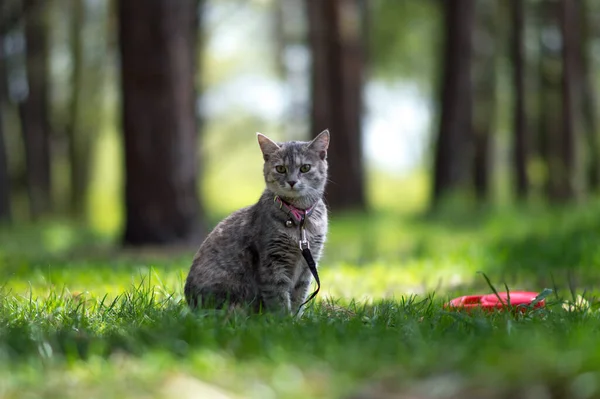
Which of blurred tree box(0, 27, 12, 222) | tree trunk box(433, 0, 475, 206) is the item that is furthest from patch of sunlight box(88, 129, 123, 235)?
tree trunk box(433, 0, 475, 206)

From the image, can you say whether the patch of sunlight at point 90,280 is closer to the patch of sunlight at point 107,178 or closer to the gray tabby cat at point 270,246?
the gray tabby cat at point 270,246

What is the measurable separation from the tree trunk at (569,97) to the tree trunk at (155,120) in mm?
12141

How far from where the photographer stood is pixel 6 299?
5.14 metres

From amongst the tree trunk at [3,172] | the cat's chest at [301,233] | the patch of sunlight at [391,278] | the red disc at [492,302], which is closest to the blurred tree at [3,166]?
the tree trunk at [3,172]

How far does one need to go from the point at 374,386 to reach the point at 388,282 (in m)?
4.70

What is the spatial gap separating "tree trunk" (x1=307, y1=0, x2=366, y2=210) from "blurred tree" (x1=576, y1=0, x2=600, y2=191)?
28.1 feet

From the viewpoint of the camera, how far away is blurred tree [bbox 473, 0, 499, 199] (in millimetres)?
24234

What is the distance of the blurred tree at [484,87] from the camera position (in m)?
24.2

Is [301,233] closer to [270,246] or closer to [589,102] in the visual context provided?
[270,246]

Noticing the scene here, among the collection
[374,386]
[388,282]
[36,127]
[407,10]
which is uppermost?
[407,10]

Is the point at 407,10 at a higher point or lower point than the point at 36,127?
higher

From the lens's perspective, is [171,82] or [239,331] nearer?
[239,331]

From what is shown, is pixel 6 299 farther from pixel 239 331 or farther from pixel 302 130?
pixel 302 130

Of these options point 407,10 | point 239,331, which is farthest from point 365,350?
point 407,10
